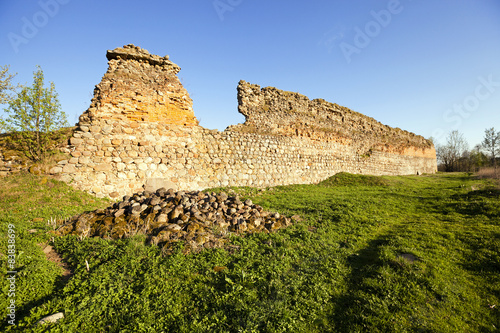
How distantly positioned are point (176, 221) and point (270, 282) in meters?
3.30

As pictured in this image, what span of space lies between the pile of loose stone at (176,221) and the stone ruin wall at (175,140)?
2.83 metres

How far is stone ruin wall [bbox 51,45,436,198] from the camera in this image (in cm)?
848

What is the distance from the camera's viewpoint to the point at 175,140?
1009 centimetres

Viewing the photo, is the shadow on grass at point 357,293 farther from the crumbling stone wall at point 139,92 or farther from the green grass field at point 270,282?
the crumbling stone wall at point 139,92

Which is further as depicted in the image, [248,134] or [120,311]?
[248,134]

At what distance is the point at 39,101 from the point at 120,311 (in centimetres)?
883

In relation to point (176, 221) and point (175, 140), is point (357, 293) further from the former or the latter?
point (175, 140)

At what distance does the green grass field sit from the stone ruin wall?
302cm

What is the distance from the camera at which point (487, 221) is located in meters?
6.50

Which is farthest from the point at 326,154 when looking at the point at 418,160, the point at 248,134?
the point at 418,160

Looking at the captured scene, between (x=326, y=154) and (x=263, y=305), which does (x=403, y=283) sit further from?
(x=326, y=154)

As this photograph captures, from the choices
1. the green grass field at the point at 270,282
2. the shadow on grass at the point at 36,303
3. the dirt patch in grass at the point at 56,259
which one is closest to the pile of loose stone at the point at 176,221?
the green grass field at the point at 270,282

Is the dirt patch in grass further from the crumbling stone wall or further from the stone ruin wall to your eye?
the crumbling stone wall

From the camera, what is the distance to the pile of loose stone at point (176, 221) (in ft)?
16.1
